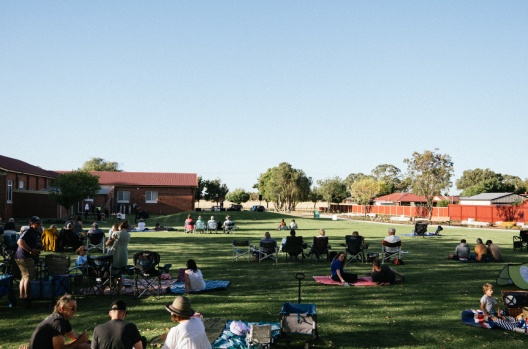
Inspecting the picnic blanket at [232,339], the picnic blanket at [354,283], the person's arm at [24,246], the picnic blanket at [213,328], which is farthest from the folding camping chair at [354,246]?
the person's arm at [24,246]

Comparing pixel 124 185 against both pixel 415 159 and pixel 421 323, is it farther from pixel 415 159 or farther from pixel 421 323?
pixel 421 323

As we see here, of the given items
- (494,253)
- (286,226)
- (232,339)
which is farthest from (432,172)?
(232,339)

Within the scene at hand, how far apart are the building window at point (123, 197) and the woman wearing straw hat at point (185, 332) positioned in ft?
186

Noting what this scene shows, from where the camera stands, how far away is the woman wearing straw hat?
5012 mm

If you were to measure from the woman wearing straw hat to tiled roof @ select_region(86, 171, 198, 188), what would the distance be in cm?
5558

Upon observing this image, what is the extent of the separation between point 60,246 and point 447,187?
45.4 meters

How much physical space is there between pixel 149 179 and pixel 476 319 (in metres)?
56.4

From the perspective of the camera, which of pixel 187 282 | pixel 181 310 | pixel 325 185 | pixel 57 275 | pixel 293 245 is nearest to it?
pixel 181 310

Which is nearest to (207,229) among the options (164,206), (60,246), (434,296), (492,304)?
(60,246)

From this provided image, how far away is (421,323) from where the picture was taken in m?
8.43

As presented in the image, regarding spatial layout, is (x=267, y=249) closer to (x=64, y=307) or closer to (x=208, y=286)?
(x=208, y=286)

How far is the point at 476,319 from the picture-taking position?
847 centimetres

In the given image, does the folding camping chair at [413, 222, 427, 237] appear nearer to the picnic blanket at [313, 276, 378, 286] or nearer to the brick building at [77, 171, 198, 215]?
the picnic blanket at [313, 276, 378, 286]

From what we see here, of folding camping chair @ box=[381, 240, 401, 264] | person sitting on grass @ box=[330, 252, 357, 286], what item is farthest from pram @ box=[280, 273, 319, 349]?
folding camping chair @ box=[381, 240, 401, 264]
